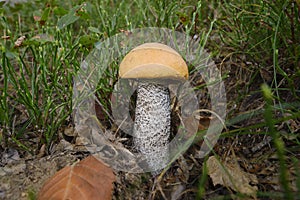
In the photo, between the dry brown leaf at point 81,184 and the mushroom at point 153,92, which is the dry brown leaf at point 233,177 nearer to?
the mushroom at point 153,92

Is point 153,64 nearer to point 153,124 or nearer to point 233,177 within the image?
point 153,124

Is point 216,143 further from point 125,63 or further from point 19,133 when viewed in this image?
point 19,133

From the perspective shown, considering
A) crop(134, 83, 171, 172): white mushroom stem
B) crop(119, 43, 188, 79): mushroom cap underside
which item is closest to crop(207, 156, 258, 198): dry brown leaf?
crop(134, 83, 171, 172): white mushroom stem

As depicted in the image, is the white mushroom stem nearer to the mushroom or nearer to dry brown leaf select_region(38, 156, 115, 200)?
the mushroom

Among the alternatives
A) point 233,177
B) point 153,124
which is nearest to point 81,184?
point 153,124

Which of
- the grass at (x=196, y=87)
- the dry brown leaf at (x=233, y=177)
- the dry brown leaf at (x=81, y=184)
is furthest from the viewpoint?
the grass at (x=196, y=87)

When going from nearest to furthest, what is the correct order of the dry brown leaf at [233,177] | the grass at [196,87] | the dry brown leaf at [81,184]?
the dry brown leaf at [81,184], the dry brown leaf at [233,177], the grass at [196,87]

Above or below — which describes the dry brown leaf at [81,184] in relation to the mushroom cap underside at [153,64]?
below

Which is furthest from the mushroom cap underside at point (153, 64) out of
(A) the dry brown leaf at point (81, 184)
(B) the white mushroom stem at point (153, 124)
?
(A) the dry brown leaf at point (81, 184)
